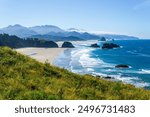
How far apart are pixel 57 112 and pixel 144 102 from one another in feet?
8.88

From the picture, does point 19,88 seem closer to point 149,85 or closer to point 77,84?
point 77,84

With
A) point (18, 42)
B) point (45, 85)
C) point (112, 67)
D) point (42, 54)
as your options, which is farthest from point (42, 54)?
point (45, 85)

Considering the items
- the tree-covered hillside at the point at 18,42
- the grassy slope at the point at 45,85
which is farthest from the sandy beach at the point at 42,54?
the grassy slope at the point at 45,85

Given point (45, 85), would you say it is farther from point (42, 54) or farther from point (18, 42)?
point (18, 42)

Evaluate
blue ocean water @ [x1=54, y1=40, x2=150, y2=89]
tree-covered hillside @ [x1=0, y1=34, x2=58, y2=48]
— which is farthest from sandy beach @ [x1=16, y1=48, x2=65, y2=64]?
tree-covered hillside @ [x1=0, y1=34, x2=58, y2=48]

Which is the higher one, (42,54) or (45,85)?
(45,85)

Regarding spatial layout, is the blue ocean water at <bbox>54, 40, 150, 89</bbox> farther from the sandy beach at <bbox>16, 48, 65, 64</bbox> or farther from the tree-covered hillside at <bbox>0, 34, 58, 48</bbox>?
the tree-covered hillside at <bbox>0, 34, 58, 48</bbox>

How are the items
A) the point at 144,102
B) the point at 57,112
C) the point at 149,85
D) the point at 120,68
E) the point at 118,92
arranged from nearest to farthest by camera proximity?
the point at 57,112 → the point at 144,102 → the point at 118,92 → the point at 149,85 → the point at 120,68

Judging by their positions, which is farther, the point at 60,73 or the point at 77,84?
the point at 60,73

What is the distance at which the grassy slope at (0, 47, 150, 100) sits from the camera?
1361cm

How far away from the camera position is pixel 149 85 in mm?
53031

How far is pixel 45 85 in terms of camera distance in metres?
16.3

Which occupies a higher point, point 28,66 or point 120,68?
point 28,66

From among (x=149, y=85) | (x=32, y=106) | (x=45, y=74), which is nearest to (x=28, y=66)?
(x=45, y=74)
